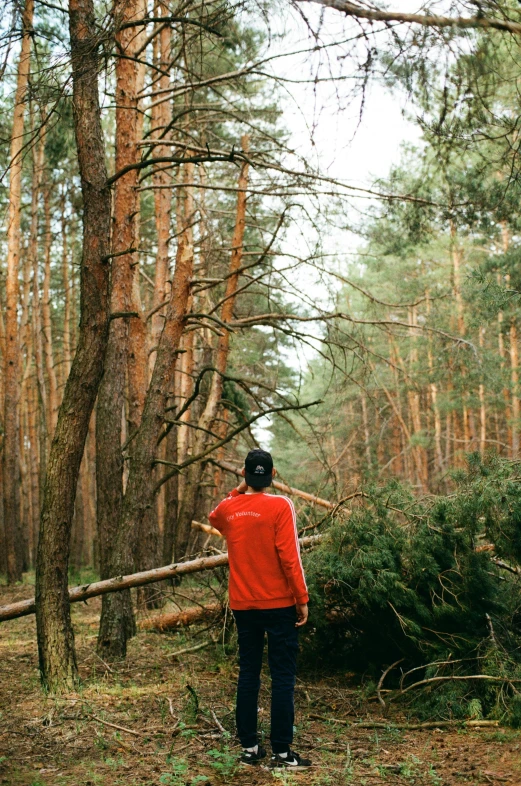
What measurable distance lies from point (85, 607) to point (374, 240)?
8.25 metres

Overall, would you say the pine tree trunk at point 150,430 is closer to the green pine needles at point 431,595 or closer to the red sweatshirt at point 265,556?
the green pine needles at point 431,595

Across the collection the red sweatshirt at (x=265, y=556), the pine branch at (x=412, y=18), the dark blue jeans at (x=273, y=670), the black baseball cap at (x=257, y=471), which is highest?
the pine branch at (x=412, y=18)

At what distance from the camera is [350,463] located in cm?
2927

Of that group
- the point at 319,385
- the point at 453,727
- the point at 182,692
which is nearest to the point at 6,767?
the point at 182,692

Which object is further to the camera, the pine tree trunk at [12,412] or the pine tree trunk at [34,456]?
the pine tree trunk at [34,456]

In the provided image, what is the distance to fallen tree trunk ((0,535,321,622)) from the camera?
693 centimetres

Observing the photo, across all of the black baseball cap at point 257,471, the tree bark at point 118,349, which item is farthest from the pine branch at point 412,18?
the tree bark at point 118,349

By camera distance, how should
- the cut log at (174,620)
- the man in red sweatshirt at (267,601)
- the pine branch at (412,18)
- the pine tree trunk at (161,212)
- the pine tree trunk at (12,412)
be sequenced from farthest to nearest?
1. the pine tree trunk at (12,412)
2. the pine tree trunk at (161,212)
3. the cut log at (174,620)
4. the man in red sweatshirt at (267,601)
5. the pine branch at (412,18)

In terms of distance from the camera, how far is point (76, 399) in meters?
6.22

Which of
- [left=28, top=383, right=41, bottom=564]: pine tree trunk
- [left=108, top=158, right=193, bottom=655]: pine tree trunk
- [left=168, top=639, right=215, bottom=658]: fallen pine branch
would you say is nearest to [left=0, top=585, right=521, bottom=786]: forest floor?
[left=168, top=639, right=215, bottom=658]: fallen pine branch

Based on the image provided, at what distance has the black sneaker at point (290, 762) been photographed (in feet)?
14.9

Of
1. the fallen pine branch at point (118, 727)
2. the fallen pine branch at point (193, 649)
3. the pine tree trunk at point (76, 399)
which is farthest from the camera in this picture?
the fallen pine branch at point (193, 649)

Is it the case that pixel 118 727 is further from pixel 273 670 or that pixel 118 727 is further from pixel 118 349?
pixel 118 349

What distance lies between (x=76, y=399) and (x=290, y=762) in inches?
131
